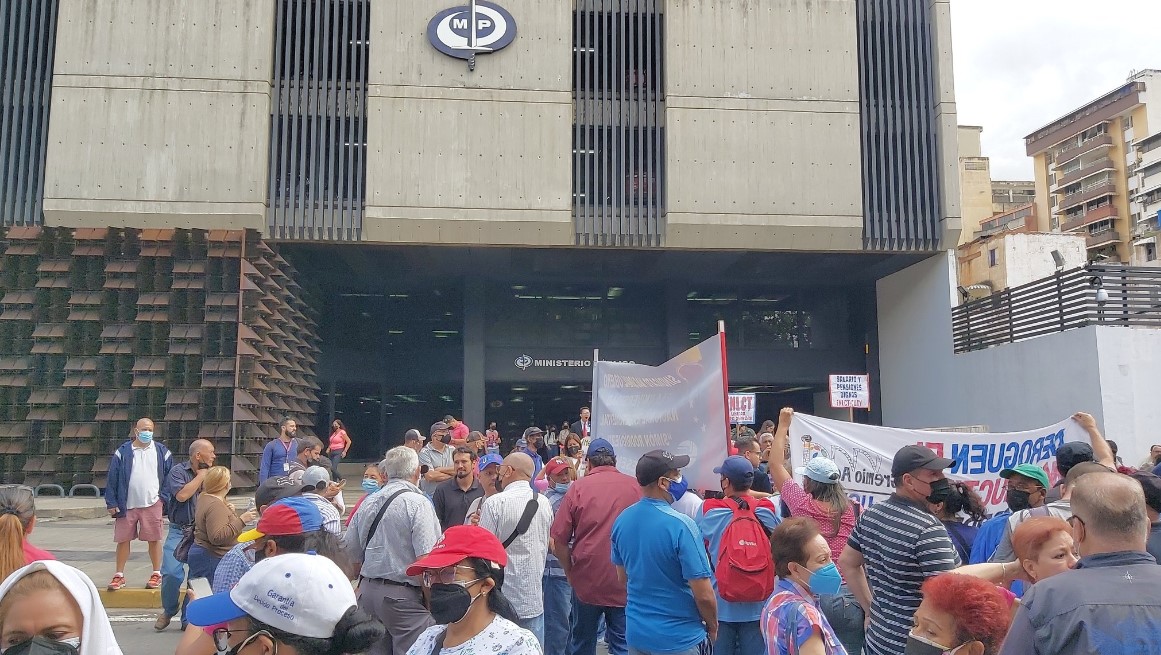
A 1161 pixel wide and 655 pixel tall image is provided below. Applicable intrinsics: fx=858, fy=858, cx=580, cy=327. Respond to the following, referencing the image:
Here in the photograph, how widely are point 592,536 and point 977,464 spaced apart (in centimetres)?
415

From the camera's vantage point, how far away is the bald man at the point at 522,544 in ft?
18.2

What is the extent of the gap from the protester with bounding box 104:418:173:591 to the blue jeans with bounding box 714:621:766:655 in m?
7.06

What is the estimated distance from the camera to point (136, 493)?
9758 mm

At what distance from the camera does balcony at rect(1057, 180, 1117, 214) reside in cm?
6900

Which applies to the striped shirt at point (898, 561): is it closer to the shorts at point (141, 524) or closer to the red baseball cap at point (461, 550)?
the red baseball cap at point (461, 550)

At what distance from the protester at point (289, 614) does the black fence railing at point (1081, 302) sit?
18362 mm

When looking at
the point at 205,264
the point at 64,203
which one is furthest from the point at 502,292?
the point at 64,203

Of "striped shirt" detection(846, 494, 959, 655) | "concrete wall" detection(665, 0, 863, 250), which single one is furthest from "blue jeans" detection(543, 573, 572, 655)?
"concrete wall" detection(665, 0, 863, 250)

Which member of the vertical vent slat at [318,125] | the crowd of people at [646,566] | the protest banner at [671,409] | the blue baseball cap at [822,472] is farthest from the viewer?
the vertical vent slat at [318,125]

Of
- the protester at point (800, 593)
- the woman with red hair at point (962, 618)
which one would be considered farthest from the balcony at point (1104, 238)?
the woman with red hair at point (962, 618)

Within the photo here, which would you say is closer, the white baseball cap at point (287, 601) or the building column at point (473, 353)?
the white baseball cap at point (287, 601)

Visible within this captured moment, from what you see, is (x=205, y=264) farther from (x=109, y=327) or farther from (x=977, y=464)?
(x=977, y=464)

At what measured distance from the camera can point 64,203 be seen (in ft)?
66.1

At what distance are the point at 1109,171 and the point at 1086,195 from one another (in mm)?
3179
